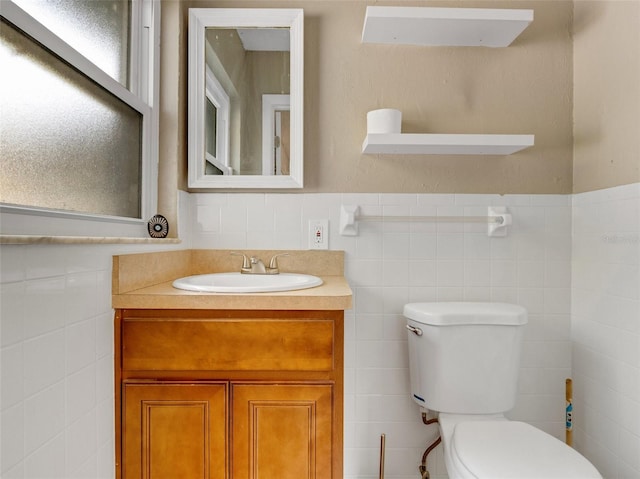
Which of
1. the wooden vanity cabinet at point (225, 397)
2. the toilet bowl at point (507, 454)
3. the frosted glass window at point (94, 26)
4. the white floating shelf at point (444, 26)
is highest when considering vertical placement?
the white floating shelf at point (444, 26)

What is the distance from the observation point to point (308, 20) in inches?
66.6

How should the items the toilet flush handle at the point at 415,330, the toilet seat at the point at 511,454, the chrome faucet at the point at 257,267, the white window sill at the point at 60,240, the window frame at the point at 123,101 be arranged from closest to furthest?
the white window sill at the point at 60,240 < the window frame at the point at 123,101 < the toilet seat at the point at 511,454 < the toilet flush handle at the point at 415,330 < the chrome faucet at the point at 257,267

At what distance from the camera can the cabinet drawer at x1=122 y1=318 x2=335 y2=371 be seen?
1166mm

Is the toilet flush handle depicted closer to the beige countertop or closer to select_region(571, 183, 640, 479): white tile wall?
the beige countertop

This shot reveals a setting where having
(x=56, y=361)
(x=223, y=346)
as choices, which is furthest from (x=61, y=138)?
(x=223, y=346)

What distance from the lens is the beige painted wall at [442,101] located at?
1695 mm

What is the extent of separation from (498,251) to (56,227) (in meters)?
1.56

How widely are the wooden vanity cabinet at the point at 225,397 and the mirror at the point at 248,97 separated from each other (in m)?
0.69

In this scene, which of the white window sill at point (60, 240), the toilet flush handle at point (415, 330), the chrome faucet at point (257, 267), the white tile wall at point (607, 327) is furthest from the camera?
the chrome faucet at point (257, 267)

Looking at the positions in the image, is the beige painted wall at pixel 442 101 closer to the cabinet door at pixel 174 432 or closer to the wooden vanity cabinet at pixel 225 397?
the wooden vanity cabinet at pixel 225 397

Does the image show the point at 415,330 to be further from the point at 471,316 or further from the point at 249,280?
the point at 249,280

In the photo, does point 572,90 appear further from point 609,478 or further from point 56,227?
point 56,227

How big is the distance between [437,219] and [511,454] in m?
0.88

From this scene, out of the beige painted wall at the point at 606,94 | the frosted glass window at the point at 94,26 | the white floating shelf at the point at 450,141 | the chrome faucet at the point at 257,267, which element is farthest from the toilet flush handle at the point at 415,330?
the frosted glass window at the point at 94,26
